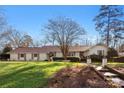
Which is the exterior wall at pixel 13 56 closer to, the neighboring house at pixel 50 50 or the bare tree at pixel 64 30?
the neighboring house at pixel 50 50

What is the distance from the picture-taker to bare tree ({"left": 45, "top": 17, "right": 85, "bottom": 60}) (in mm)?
7203

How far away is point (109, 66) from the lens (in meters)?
8.20

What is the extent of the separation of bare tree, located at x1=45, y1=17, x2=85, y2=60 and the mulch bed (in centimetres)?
60

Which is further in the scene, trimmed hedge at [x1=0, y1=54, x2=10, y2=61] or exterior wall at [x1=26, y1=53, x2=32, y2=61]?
exterior wall at [x1=26, y1=53, x2=32, y2=61]

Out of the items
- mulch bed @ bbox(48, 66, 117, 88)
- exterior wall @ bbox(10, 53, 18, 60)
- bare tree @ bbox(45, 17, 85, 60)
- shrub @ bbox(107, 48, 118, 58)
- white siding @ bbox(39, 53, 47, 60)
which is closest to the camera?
mulch bed @ bbox(48, 66, 117, 88)

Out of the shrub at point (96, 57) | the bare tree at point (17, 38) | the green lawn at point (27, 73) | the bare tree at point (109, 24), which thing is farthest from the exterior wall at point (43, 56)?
the bare tree at point (109, 24)

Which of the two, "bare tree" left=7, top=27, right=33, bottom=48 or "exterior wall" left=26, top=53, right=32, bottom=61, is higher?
"bare tree" left=7, top=27, right=33, bottom=48

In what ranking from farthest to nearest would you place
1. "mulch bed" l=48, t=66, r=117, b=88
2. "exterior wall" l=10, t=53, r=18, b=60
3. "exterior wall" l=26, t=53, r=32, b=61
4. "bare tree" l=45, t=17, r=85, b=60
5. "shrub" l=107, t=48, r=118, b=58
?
"exterior wall" l=26, t=53, r=32, b=61, "exterior wall" l=10, t=53, r=18, b=60, "shrub" l=107, t=48, r=118, b=58, "bare tree" l=45, t=17, r=85, b=60, "mulch bed" l=48, t=66, r=117, b=88

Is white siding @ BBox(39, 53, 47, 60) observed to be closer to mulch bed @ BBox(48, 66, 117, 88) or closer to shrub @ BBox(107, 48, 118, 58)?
mulch bed @ BBox(48, 66, 117, 88)

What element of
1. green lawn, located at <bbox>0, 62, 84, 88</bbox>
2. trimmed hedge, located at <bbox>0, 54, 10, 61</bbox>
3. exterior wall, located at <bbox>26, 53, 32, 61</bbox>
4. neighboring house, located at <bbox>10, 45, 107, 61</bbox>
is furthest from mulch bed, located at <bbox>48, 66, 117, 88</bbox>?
trimmed hedge, located at <bbox>0, 54, 10, 61</bbox>

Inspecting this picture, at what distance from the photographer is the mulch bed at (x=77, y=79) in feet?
20.2

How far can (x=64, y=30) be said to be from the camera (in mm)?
7184

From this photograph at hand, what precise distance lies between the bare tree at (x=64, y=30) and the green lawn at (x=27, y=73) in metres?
0.71

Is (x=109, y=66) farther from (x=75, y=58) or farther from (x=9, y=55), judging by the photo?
(x=9, y=55)
